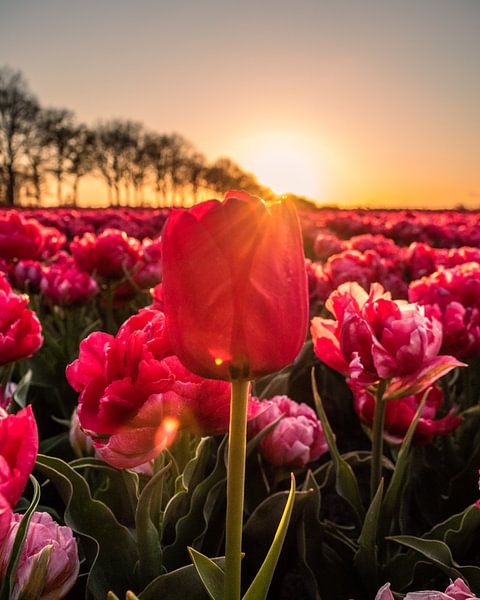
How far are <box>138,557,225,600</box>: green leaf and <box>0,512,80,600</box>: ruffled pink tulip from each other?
0.13 m

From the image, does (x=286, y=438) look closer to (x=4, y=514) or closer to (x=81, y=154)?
(x=4, y=514)

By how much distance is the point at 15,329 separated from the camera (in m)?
1.34

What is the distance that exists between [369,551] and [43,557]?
26.7 inches

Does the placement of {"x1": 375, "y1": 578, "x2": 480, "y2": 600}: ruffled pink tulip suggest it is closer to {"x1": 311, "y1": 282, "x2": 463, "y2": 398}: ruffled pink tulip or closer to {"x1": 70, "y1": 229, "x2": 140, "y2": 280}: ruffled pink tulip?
{"x1": 311, "y1": 282, "x2": 463, "y2": 398}: ruffled pink tulip

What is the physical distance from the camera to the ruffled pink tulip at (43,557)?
26.3 inches

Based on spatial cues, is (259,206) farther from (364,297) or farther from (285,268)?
(364,297)

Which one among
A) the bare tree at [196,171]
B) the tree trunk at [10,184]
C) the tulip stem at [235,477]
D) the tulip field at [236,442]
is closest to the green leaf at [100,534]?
the tulip field at [236,442]

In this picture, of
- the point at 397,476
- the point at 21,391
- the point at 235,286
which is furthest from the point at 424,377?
the point at 21,391

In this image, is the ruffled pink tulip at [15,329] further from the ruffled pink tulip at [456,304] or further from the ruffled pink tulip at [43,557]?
the ruffled pink tulip at [456,304]

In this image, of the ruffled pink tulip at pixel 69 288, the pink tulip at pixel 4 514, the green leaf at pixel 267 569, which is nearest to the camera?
the pink tulip at pixel 4 514

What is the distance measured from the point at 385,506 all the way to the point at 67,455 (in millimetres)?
977

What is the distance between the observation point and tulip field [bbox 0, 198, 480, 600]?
57 centimetres

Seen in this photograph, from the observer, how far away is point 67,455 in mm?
1796

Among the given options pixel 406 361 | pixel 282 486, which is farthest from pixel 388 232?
pixel 406 361
